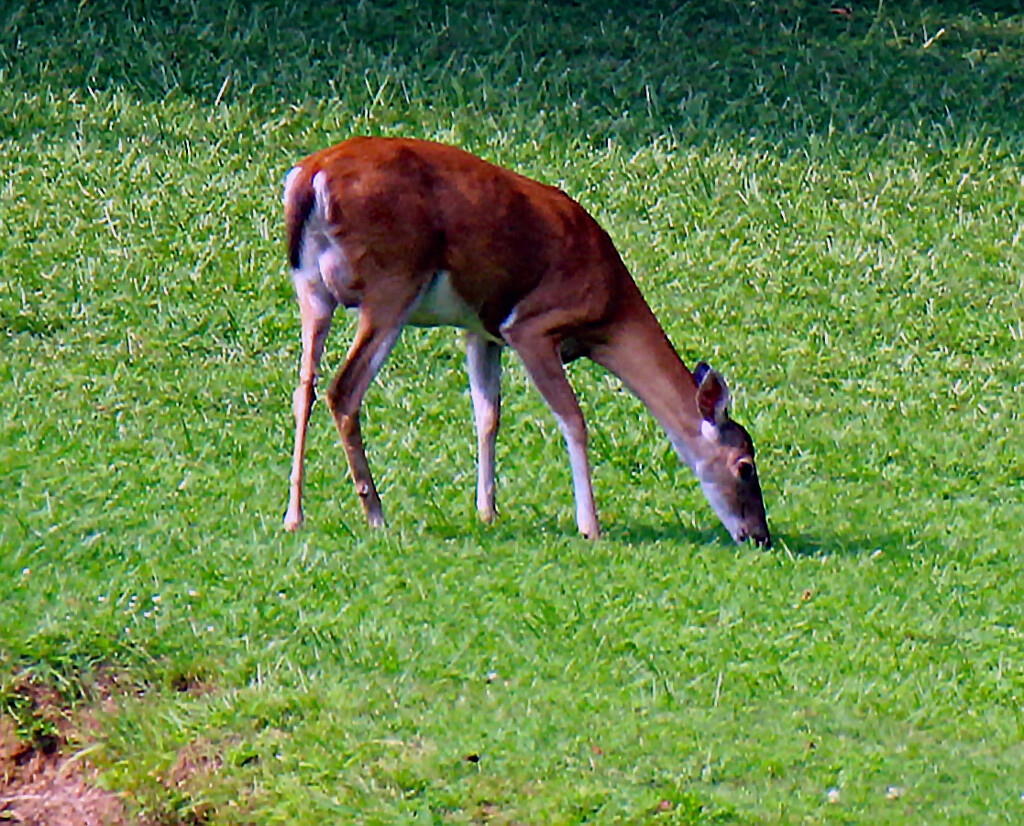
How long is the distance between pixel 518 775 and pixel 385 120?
959 cm

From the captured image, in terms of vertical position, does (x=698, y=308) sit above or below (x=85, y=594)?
below

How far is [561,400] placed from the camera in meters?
8.45

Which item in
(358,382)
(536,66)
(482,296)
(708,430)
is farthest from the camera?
(536,66)

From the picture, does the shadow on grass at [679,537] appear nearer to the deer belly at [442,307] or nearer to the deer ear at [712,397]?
the deer ear at [712,397]

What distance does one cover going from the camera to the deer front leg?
26.4 feet

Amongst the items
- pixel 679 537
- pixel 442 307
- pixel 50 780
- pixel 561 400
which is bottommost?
pixel 679 537

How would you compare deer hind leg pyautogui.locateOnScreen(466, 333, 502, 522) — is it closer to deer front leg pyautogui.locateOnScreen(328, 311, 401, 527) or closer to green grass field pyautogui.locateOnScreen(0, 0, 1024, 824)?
green grass field pyautogui.locateOnScreen(0, 0, 1024, 824)

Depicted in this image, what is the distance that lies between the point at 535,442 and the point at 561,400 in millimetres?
1516

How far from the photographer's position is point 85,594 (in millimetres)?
7430

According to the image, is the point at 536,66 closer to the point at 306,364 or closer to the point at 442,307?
the point at 442,307

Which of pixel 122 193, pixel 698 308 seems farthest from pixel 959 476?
pixel 122 193

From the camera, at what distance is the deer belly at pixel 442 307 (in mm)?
8219

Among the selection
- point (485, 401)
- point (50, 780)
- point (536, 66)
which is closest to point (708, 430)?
point (485, 401)

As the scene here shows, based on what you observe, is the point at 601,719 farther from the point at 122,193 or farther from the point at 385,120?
the point at 385,120
